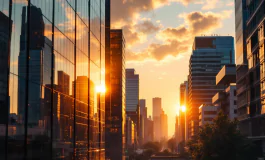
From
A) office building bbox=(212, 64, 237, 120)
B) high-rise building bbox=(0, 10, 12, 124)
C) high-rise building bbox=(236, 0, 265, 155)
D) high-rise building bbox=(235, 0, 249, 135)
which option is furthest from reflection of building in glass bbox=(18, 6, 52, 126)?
office building bbox=(212, 64, 237, 120)

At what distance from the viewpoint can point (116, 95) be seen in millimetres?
132125

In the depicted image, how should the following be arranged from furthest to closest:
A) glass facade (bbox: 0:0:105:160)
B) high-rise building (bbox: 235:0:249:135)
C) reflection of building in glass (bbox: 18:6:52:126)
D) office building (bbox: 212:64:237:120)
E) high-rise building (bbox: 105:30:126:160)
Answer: office building (bbox: 212:64:237:120) → high-rise building (bbox: 105:30:126:160) → high-rise building (bbox: 235:0:249:135) → reflection of building in glass (bbox: 18:6:52:126) → glass facade (bbox: 0:0:105:160)

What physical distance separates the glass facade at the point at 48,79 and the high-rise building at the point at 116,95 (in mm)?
80479

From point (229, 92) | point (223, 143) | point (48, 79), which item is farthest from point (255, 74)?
point (229, 92)

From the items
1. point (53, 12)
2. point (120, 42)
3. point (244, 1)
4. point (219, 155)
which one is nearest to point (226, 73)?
point (120, 42)

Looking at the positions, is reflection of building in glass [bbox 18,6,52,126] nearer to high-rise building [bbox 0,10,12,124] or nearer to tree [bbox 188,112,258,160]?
high-rise building [bbox 0,10,12,124]

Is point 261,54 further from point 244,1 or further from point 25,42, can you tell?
point 25,42

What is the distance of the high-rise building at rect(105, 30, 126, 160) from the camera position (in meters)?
132

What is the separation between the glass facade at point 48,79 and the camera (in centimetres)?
2427

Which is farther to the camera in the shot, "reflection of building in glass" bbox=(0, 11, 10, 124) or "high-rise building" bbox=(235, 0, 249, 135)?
"high-rise building" bbox=(235, 0, 249, 135)

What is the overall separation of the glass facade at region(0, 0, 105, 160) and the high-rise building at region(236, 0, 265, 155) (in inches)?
1632

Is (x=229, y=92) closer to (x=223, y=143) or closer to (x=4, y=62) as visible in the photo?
(x=223, y=143)

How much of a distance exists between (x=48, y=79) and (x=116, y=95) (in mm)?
100852

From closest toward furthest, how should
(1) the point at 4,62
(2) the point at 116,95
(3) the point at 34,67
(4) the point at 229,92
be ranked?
(1) the point at 4,62, (3) the point at 34,67, (2) the point at 116,95, (4) the point at 229,92
